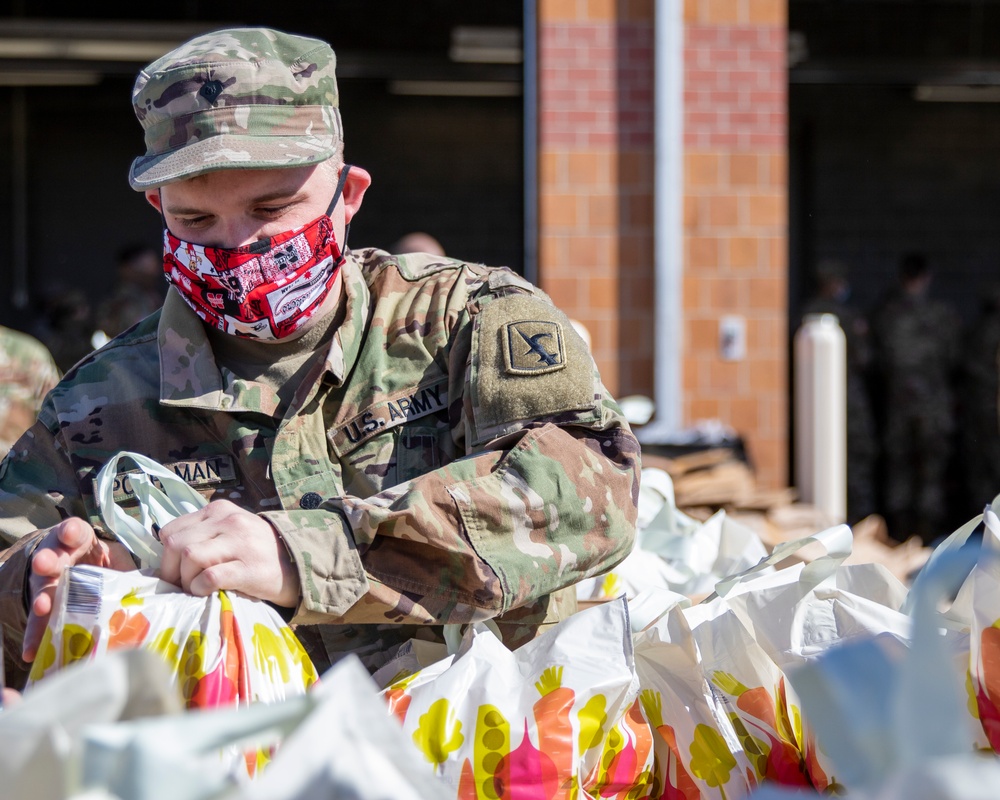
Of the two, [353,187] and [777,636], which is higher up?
[353,187]

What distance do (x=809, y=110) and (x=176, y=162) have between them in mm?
12281

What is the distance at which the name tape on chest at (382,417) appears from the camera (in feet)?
5.72

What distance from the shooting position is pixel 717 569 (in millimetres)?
2344

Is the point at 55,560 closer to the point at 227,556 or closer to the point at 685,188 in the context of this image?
the point at 227,556

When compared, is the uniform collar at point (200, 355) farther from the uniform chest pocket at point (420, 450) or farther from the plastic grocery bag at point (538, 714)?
the plastic grocery bag at point (538, 714)

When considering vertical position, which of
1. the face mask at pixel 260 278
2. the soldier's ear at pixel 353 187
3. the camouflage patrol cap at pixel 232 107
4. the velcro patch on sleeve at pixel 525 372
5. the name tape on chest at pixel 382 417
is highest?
the camouflage patrol cap at pixel 232 107

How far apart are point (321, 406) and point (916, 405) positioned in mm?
8247

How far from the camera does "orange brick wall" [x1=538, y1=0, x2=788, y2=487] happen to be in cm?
577

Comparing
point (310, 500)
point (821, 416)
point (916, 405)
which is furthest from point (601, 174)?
point (916, 405)

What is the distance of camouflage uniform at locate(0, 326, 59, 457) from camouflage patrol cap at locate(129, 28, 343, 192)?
11.2 feet

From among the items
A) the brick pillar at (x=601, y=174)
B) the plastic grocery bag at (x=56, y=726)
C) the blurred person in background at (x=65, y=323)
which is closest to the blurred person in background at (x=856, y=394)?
the brick pillar at (x=601, y=174)

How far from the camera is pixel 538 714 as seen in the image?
1374mm

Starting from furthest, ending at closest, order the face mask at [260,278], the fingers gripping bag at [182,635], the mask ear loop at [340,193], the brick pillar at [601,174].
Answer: the brick pillar at [601,174] < the mask ear loop at [340,193] < the face mask at [260,278] < the fingers gripping bag at [182,635]

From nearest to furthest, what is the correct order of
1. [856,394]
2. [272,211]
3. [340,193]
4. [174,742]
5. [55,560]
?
1. [174,742]
2. [55,560]
3. [272,211]
4. [340,193]
5. [856,394]
